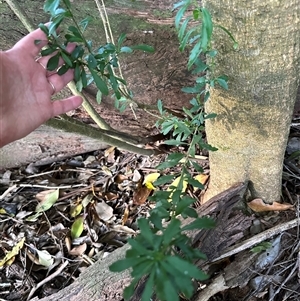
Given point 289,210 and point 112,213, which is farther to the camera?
point 112,213

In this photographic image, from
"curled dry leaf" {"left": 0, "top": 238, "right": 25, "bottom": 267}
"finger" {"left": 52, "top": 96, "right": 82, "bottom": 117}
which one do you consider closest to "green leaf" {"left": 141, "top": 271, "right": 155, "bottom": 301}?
"finger" {"left": 52, "top": 96, "right": 82, "bottom": 117}

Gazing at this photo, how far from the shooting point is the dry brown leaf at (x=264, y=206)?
5.22ft

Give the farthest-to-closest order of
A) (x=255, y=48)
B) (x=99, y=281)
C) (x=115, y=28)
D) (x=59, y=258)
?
(x=59, y=258) < (x=115, y=28) < (x=99, y=281) < (x=255, y=48)

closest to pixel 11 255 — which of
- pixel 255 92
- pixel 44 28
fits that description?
pixel 44 28

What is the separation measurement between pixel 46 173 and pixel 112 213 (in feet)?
1.39

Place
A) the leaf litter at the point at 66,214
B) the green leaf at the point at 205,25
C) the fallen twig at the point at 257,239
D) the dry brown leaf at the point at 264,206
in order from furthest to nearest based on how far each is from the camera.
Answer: the leaf litter at the point at 66,214
the dry brown leaf at the point at 264,206
the fallen twig at the point at 257,239
the green leaf at the point at 205,25

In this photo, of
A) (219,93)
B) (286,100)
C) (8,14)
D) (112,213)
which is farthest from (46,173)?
(286,100)

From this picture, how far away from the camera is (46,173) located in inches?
80.4

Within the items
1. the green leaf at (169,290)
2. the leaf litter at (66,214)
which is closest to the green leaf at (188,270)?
the green leaf at (169,290)

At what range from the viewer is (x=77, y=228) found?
70.7 inches

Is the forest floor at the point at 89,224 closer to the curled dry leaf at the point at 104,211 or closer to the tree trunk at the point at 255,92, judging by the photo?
the curled dry leaf at the point at 104,211

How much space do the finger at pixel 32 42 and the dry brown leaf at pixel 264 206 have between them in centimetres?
92

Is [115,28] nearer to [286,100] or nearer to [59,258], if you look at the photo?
[286,100]

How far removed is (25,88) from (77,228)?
743mm
